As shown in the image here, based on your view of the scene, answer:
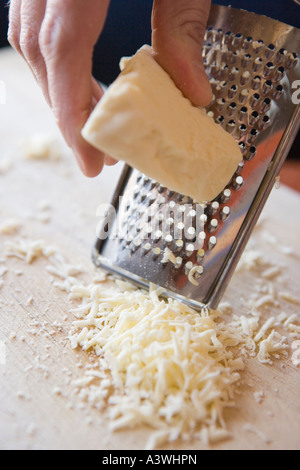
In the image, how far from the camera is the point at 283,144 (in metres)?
1.12

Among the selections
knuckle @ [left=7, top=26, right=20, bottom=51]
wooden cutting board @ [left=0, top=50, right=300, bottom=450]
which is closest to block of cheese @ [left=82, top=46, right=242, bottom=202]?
knuckle @ [left=7, top=26, right=20, bottom=51]

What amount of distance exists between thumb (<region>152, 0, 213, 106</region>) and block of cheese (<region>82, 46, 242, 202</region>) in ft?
0.08

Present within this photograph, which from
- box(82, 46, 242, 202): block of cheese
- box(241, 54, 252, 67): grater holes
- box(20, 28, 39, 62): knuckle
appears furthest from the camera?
box(241, 54, 252, 67): grater holes

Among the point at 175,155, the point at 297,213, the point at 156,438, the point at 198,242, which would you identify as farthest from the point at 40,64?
the point at 297,213

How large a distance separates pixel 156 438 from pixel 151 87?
696 mm

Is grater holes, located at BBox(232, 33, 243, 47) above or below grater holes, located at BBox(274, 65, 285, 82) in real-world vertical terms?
above

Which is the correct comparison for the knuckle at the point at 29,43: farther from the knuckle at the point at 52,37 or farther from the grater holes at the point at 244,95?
the grater holes at the point at 244,95

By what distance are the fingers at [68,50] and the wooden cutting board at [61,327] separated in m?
0.41

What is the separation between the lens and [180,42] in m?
1.05

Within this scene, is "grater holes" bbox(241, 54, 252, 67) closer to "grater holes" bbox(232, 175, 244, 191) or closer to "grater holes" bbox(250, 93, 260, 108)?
"grater holes" bbox(250, 93, 260, 108)

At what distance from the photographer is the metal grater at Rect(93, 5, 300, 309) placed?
3.67 ft

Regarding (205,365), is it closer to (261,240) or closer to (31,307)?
(31,307)

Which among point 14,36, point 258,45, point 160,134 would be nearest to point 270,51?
point 258,45

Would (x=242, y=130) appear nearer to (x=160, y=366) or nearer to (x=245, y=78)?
(x=245, y=78)
